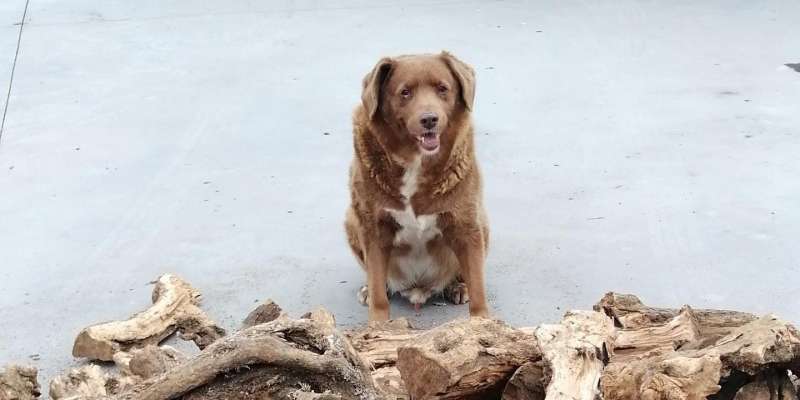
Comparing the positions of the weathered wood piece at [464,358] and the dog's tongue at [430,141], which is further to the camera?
the dog's tongue at [430,141]

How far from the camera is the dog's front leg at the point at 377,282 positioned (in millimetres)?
3764

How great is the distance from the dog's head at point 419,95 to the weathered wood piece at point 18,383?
4.71 ft

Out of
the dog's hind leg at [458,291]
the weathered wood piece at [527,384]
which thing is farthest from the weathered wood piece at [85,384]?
the dog's hind leg at [458,291]

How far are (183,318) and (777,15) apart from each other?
18.4ft

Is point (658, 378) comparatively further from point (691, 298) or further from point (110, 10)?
point (110, 10)

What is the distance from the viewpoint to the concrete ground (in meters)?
3.96

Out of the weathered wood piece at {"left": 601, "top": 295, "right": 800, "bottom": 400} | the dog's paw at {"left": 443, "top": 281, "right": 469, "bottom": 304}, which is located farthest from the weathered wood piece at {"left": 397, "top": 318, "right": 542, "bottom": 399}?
the dog's paw at {"left": 443, "top": 281, "right": 469, "bottom": 304}

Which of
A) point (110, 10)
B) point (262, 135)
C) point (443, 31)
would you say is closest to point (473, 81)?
point (262, 135)

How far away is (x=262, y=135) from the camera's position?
18.0ft

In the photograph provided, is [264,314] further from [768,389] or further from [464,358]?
[768,389]

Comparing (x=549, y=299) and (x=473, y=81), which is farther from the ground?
(x=473, y=81)

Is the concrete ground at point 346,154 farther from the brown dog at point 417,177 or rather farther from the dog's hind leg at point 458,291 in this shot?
the brown dog at point 417,177

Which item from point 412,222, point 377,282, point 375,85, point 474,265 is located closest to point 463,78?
point 375,85

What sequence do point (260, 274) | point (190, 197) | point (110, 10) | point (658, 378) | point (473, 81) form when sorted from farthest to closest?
point (110, 10)
point (190, 197)
point (260, 274)
point (473, 81)
point (658, 378)
